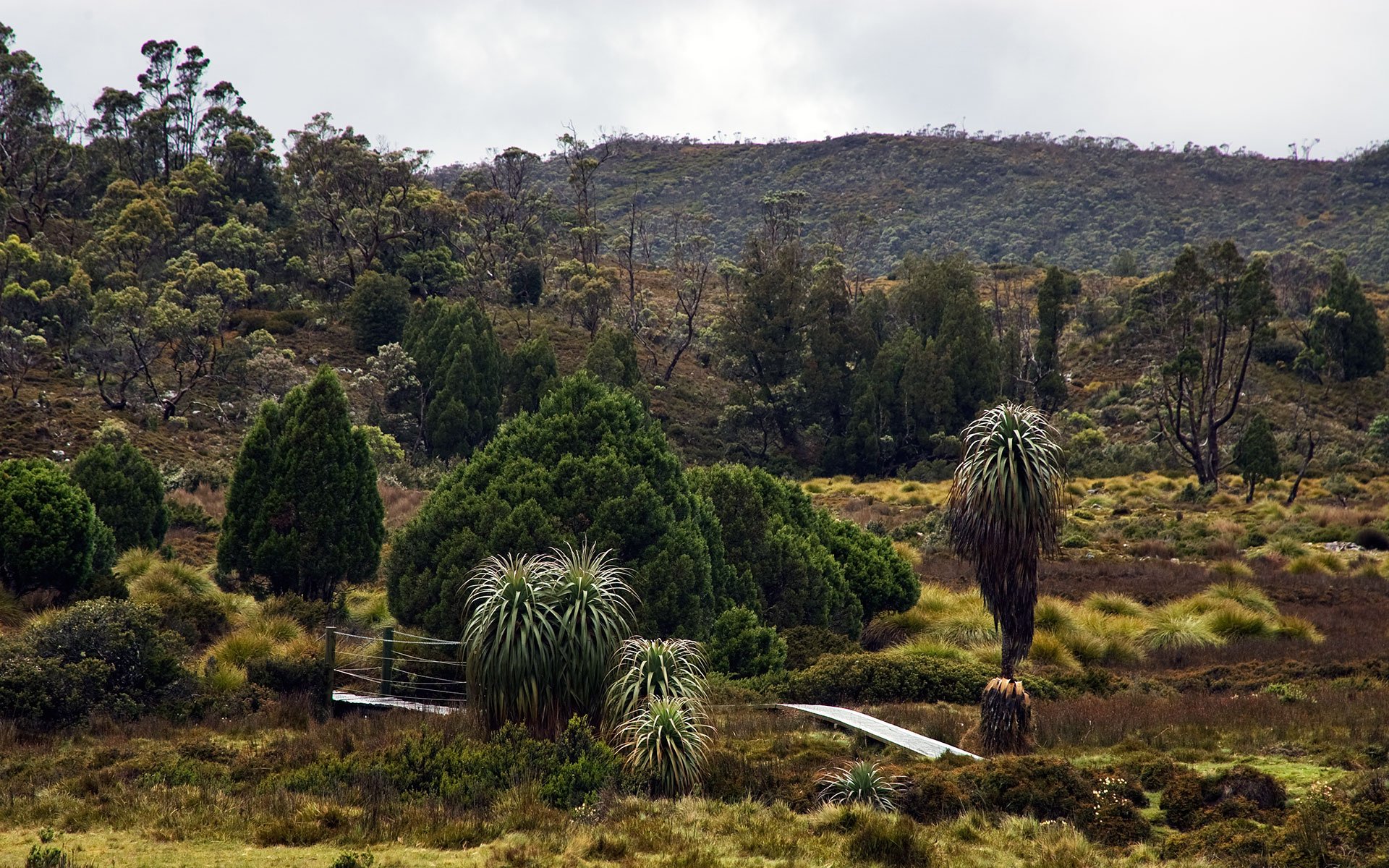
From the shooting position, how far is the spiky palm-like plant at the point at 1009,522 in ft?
41.2

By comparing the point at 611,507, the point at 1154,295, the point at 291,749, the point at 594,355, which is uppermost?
the point at 1154,295

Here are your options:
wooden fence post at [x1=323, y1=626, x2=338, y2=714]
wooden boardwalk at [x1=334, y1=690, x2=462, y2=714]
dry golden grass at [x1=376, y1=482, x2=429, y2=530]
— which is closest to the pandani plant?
wooden boardwalk at [x1=334, y1=690, x2=462, y2=714]

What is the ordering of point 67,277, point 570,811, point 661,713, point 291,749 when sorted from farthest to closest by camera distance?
point 67,277 → point 291,749 → point 661,713 → point 570,811

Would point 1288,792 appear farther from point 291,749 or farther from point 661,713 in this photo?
point 291,749

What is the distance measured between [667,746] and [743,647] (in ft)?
20.6

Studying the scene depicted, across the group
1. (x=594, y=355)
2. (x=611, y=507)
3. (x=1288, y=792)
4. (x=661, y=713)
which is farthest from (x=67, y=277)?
(x=1288, y=792)

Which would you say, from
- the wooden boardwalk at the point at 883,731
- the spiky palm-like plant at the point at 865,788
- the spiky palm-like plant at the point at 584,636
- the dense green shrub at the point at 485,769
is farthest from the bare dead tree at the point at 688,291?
the spiky palm-like plant at the point at 865,788

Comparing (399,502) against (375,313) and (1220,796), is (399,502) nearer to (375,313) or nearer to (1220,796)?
(375,313)

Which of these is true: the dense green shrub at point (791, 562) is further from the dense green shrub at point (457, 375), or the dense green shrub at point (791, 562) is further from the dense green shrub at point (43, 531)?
the dense green shrub at point (457, 375)

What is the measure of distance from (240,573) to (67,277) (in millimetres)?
31249

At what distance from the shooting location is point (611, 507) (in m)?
16.9

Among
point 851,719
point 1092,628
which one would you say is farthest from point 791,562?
point 851,719

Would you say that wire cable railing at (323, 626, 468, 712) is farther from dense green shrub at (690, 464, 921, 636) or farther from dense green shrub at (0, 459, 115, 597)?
dense green shrub at (690, 464, 921, 636)

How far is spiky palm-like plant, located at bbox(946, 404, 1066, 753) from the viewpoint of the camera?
12.6 meters
